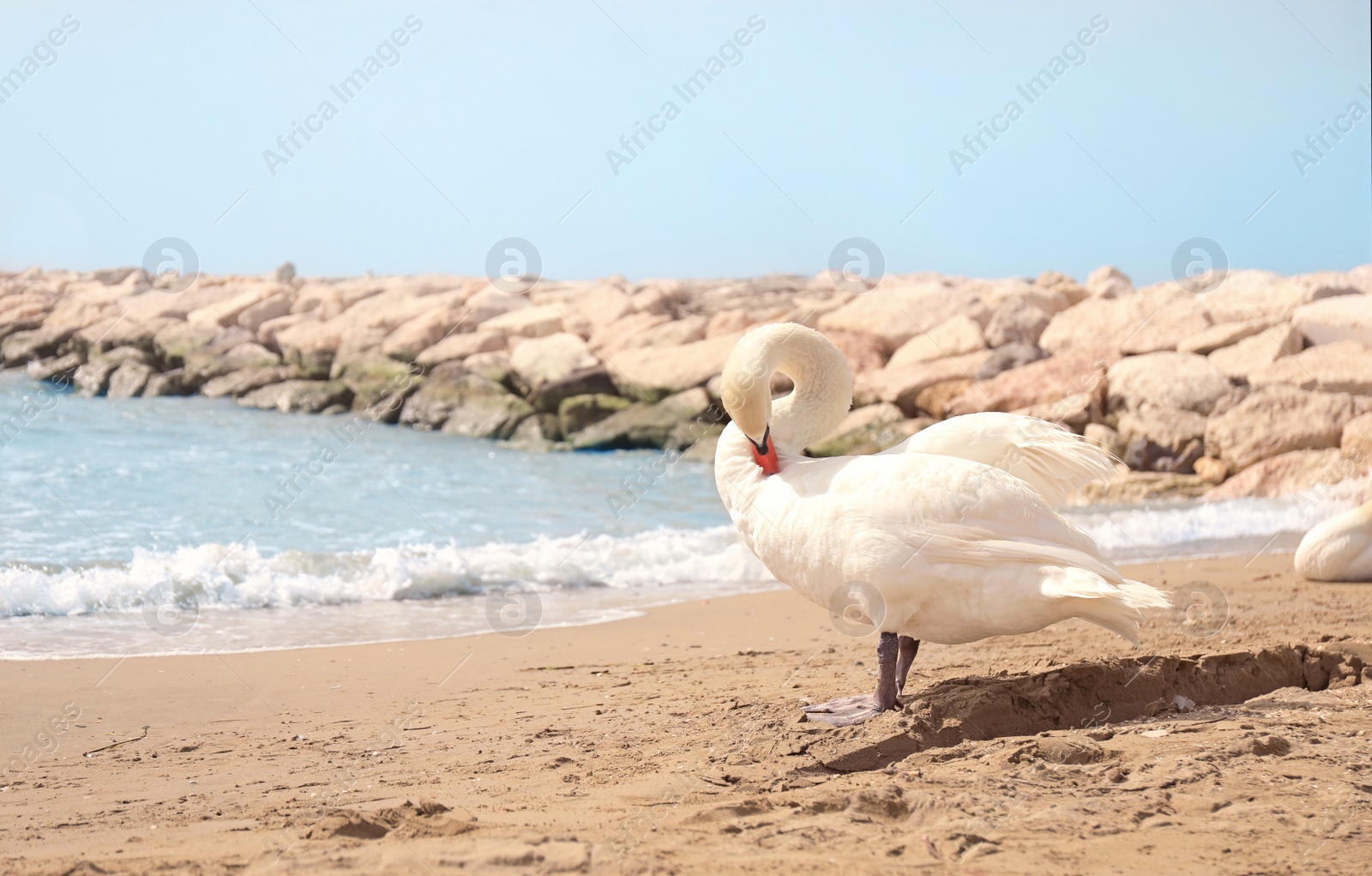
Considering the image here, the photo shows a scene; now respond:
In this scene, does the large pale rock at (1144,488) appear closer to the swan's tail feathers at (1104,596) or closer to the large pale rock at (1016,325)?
the large pale rock at (1016,325)

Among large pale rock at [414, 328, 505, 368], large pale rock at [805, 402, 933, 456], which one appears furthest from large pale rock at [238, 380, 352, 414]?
large pale rock at [805, 402, 933, 456]

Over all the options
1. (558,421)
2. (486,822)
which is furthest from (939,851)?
(558,421)

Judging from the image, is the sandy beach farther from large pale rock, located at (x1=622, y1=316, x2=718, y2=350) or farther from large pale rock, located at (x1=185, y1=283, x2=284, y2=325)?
large pale rock, located at (x1=185, y1=283, x2=284, y2=325)

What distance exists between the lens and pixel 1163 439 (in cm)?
1478

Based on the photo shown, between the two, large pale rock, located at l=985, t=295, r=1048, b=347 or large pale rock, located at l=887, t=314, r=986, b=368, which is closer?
large pale rock, located at l=887, t=314, r=986, b=368

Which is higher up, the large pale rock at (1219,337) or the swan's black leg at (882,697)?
the large pale rock at (1219,337)

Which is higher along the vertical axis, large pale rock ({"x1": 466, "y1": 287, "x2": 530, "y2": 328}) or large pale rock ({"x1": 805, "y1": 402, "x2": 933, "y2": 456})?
large pale rock ({"x1": 466, "y1": 287, "x2": 530, "y2": 328})

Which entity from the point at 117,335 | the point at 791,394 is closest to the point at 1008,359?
the point at 791,394

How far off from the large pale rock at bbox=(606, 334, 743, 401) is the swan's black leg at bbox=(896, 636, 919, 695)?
14.1 meters

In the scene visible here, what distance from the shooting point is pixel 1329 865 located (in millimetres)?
2799

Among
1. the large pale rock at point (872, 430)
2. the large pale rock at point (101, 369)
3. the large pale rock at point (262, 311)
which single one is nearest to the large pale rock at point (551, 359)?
the large pale rock at point (872, 430)

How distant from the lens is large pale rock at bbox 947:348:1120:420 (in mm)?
15664

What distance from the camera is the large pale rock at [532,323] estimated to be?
75.6ft

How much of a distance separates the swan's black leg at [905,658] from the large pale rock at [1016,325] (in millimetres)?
15017
